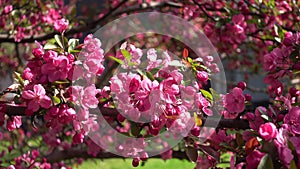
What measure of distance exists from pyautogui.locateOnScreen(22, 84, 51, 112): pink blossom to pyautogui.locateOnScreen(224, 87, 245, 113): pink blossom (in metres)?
0.70

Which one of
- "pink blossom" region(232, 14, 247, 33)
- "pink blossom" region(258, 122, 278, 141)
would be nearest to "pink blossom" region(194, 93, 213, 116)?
"pink blossom" region(258, 122, 278, 141)

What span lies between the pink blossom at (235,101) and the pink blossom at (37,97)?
70cm

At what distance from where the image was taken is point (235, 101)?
1.95 meters

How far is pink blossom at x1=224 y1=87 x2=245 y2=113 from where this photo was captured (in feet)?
6.36

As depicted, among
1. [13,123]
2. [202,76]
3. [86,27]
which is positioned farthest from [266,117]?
[86,27]

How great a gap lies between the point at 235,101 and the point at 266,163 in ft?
2.32

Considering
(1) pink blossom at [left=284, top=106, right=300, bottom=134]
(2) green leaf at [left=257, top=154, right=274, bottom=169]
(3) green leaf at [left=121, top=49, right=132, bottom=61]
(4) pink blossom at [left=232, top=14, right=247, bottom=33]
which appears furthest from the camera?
(4) pink blossom at [left=232, top=14, right=247, bottom=33]

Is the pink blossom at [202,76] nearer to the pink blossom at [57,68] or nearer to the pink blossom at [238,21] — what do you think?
the pink blossom at [57,68]

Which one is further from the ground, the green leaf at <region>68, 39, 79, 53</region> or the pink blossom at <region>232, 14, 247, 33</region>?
the pink blossom at <region>232, 14, 247, 33</region>

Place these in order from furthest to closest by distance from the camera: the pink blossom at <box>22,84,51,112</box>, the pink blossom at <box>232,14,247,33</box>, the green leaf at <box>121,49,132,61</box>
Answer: the pink blossom at <box>232,14,247,33</box> → the green leaf at <box>121,49,132,61</box> → the pink blossom at <box>22,84,51,112</box>

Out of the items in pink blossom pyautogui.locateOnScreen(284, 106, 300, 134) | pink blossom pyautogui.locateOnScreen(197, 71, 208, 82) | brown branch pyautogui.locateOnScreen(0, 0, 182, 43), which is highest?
brown branch pyautogui.locateOnScreen(0, 0, 182, 43)

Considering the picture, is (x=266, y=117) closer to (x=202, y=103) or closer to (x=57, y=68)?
(x=202, y=103)

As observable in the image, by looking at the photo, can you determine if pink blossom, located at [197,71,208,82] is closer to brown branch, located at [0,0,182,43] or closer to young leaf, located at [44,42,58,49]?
young leaf, located at [44,42,58,49]

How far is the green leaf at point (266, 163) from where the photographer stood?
1250 mm
